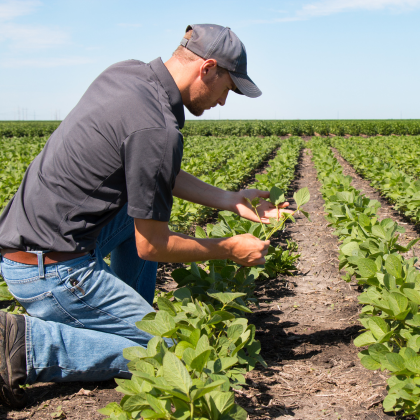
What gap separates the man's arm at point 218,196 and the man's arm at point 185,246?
0.50m

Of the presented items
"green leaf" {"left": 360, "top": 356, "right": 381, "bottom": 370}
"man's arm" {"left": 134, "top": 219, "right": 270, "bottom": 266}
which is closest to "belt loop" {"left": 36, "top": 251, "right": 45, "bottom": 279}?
"man's arm" {"left": 134, "top": 219, "right": 270, "bottom": 266}

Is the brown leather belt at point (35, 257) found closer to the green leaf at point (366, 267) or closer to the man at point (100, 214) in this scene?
the man at point (100, 214)

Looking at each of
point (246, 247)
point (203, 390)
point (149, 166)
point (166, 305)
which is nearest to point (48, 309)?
point (166, 305)

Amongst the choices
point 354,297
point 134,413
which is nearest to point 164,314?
point 134,413

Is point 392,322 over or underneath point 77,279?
underneath

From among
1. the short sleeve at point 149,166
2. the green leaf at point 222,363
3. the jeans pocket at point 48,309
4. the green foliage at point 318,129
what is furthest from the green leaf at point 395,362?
the green foliage at point 318,129

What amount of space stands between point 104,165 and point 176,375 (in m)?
0.97

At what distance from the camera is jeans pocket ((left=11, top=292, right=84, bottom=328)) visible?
195 cm

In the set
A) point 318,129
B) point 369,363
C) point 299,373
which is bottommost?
point 299,373

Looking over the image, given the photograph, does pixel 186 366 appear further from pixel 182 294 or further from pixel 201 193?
pixel 201 193

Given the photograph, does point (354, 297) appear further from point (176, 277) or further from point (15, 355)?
point (15, 355)

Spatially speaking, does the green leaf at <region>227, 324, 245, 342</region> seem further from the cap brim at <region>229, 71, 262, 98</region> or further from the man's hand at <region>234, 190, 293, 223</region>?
the cap brim at <region>229, 71, 262, 98</region>

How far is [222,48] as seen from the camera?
1868mm

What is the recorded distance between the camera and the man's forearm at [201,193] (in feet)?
8.33
